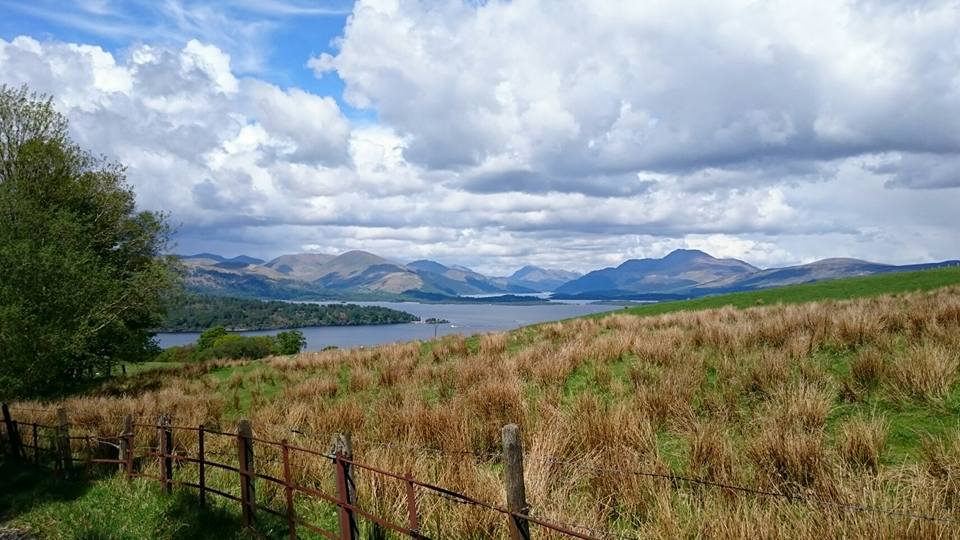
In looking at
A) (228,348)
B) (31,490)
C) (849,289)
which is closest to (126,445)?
(31,490)

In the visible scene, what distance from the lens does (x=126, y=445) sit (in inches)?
404

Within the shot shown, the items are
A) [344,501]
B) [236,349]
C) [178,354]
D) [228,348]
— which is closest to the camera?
[344,501]

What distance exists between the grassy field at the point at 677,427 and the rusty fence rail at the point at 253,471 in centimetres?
27

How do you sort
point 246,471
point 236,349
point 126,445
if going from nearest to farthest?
point 246,471
point 126,445
point 236,349

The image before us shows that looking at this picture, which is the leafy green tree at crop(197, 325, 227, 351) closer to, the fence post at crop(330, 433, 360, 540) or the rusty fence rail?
the rusty fence rail

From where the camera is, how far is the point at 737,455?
5844 millimetres

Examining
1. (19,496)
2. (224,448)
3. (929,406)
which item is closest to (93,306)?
(19,496)

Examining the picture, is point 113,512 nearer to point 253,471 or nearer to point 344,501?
point 253,471

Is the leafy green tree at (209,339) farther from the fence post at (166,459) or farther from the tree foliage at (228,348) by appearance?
the fence post at (166,459)

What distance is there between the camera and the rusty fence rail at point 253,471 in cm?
458

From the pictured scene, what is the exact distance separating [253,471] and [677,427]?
209 inches

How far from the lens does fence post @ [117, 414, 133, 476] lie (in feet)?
32.0

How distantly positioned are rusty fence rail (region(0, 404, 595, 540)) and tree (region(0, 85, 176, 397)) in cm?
617

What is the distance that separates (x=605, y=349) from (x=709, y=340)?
2064 millimetres
